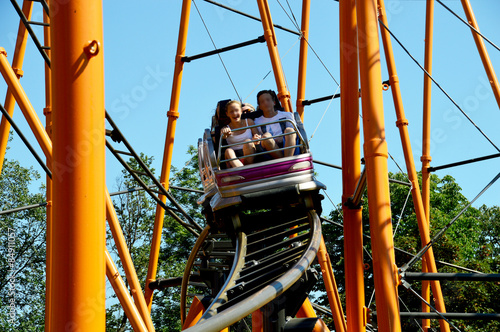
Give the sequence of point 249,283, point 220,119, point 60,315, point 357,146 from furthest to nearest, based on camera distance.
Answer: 1. point 220,119
2. point 357,146
3. point 249,283
4. point 60,315

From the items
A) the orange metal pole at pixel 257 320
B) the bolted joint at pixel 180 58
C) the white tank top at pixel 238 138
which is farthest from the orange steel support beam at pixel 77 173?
the bolted joint at pixel 180 58

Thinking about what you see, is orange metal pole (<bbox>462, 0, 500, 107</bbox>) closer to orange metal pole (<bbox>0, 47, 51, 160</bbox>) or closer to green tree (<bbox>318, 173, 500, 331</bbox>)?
orange metal pole (<bbox>0, 47, 51, 160</bbox>)

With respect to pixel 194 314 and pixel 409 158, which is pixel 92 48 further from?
pixel 409 158

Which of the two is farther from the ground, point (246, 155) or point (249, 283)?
point (246, 155)

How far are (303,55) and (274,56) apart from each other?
1.48 meters

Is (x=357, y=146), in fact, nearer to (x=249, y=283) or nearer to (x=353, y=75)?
(x=353, y=75)

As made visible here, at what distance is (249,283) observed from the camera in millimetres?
4520

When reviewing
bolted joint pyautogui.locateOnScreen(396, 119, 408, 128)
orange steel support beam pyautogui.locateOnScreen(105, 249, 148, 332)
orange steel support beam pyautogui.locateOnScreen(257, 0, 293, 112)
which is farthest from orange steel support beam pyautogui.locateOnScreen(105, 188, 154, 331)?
bolted joint pyautogui.locateOnScreen(396, 119, 408, 128)

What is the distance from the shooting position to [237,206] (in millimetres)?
5500

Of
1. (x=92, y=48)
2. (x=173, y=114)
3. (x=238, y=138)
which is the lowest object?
(x=238, y=138)

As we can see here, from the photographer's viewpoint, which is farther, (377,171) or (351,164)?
(351,164)

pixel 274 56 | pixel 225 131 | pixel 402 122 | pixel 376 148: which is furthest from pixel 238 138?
pixel 402 122

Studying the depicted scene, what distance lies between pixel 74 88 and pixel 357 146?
4126 millimetres

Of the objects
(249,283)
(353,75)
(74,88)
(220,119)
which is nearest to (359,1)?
(353,75)
